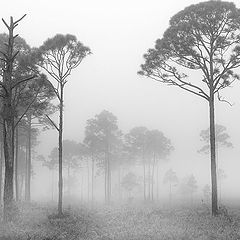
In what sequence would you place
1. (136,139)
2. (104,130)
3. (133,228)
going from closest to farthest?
(133,228) < (104,130) < (136,139)

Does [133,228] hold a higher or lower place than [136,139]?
lower

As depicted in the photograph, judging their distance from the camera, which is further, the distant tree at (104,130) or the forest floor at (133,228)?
A: the distant tree at (104,130)

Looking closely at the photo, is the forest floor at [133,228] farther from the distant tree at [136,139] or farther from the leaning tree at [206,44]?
the distant tree at [136,139]

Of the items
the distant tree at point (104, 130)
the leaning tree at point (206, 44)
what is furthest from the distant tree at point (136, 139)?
the leaning tree at point (206, 44)

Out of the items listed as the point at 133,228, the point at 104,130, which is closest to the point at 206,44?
the point at 133,228

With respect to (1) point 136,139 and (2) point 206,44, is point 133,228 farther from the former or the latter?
(1) point 136,139

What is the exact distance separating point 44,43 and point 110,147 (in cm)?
2853

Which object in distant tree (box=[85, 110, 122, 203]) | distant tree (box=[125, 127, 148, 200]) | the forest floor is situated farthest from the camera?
distant tree (box=[125, 127, 148, 200])

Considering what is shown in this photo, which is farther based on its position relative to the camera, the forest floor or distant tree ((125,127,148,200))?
distant tree ((125,127,148,200))

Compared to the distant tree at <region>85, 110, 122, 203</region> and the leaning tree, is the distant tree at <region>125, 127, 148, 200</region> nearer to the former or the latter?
the distant tree at <region>85, 110, 122, 203</region>

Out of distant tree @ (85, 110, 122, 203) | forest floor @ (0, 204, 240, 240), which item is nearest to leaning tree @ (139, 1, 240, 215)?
forest floor @ (0, 204, 240, 240)

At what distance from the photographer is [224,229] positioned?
1426 centimetres

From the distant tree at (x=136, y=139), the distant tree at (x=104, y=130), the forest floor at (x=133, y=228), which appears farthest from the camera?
the distant tree at (x=136, y=139)

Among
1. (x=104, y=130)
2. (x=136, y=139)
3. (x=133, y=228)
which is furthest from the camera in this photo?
(x=136, y=139)
